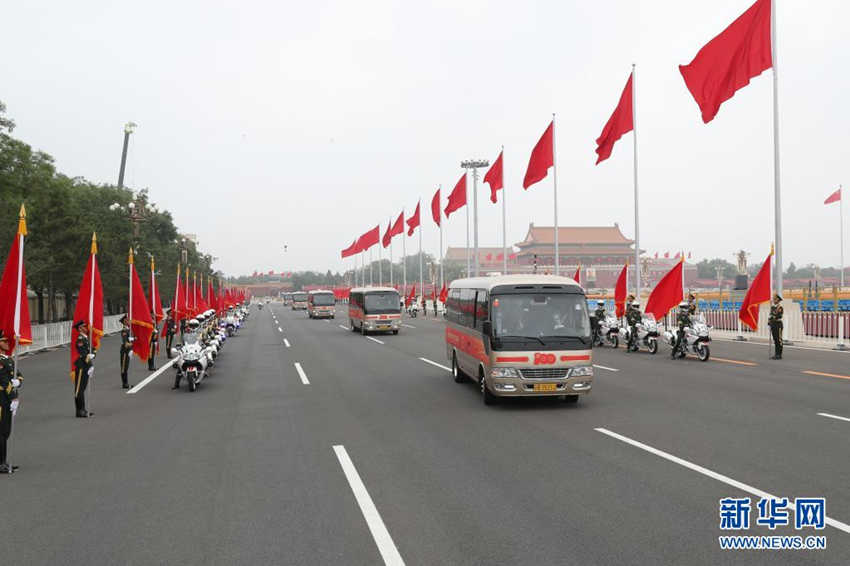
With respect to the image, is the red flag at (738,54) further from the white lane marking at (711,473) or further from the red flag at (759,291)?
the white lane marking at (711,473)

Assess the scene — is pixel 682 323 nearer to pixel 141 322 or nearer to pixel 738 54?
pixel 738 54

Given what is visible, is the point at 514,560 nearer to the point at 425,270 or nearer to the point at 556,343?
the point at 556,343

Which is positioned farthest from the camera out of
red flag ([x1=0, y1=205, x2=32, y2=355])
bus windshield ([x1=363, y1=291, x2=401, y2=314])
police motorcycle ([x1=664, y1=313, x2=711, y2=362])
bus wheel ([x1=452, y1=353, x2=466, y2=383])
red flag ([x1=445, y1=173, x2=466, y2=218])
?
red flag ([x1=445, y1=173, x2=466, y2=218])

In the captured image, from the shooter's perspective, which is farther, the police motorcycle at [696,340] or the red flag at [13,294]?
the police motorcycle at [696,340]

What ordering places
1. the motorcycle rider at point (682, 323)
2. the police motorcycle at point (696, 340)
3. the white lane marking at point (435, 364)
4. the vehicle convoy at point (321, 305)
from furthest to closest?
1. the vehicle convoy at point (321, 305)
2. the motorcycle rider at point (682, 323)
3. the police motorcycle at point (696, 340)
4. the white lane marking at point (435, 364)

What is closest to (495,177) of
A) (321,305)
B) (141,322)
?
(321,305)

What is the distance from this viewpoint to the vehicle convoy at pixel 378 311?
3188 cm

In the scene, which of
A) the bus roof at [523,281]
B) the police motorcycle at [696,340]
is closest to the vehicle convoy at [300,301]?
the police motorcycle at [696,340]

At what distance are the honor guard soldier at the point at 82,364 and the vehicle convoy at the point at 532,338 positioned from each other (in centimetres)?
659

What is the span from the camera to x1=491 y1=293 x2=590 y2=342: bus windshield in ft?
36.0

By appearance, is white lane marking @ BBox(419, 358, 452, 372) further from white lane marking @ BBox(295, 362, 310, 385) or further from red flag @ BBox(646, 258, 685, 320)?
red flag @ BBox(646, 258, 685, 320)

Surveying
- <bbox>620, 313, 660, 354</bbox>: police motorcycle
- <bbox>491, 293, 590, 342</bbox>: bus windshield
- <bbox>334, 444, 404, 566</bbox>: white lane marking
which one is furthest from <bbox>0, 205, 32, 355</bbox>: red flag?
<bbox>620, 313, 660, 354</bbox>: police motorcycle

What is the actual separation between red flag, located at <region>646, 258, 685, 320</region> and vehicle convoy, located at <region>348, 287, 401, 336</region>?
1452cm

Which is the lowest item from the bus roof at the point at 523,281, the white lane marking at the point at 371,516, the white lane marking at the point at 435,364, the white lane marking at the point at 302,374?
the white lane marking at the point at 302,374
